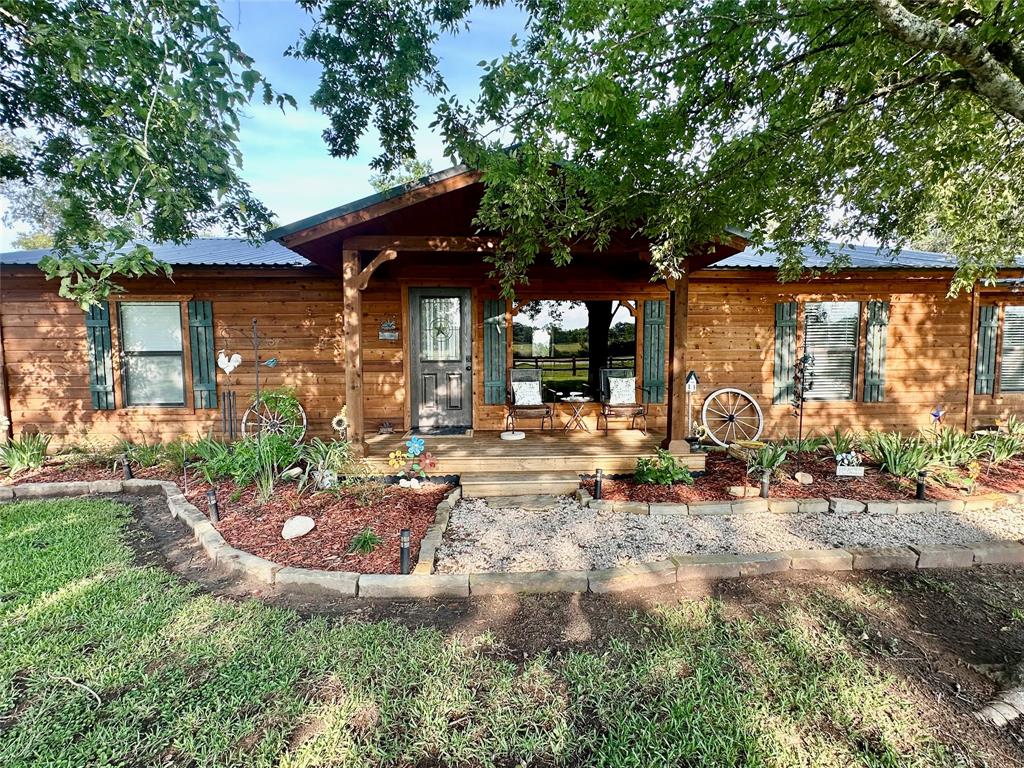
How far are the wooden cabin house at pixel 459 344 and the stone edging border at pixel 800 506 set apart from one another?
1392mm

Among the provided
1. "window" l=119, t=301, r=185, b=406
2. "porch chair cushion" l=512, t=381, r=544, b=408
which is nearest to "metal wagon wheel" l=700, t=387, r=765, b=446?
"porch chair cushion" l=512, t=381, r=544, b=408

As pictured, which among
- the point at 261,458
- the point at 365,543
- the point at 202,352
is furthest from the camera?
the point at 202,352

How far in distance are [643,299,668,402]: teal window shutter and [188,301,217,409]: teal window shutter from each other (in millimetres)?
6203

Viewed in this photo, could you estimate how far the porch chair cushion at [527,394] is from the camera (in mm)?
6496

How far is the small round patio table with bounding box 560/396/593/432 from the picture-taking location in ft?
22.0

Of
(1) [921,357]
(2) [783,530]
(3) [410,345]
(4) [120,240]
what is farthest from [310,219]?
(1) [921,357]

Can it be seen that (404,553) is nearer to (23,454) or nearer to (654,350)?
(654,350)

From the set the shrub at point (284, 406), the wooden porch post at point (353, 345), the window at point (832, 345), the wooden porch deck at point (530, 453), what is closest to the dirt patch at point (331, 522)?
the wooden porch deck at point (530, 453)

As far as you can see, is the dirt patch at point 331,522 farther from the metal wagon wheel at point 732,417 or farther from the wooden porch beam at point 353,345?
the metal wagon wheel at point 732,417

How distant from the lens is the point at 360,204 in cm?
468

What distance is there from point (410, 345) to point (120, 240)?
3.79m

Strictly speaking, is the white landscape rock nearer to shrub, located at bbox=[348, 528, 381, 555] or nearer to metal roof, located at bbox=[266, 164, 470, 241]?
shrub, located at bbox=[348, 528, 381, 555]

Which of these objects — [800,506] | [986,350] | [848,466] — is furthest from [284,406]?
[986,350]

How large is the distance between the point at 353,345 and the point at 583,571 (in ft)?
11.0
